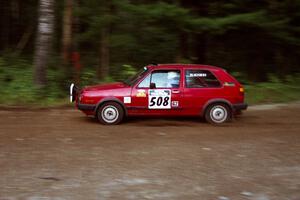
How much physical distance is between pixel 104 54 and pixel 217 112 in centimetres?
821

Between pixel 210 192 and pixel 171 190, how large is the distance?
1.73 feet

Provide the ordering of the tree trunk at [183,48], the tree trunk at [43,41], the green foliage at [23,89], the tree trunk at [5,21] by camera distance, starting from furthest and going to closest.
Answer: the tree trunk at [5,21]
the tree trunk at [183,48]
the tree trunk at [43,41]
the green foliage at [23,89]

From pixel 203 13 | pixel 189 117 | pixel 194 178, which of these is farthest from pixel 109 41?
pixel 194 178

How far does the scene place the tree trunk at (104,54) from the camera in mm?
19625

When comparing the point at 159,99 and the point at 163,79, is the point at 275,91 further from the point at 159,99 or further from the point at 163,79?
the point at 159,99

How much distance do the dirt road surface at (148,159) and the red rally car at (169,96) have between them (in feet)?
1.15

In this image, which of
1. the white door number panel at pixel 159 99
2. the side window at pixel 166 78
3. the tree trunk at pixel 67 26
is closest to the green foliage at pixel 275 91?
the side window at pixel 166 78

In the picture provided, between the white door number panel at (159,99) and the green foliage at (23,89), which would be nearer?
the white door number panel at (159,99)

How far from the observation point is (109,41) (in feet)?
64.3

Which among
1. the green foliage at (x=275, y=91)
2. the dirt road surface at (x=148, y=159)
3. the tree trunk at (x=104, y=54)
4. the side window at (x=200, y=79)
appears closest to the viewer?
the dirt road surface at (x=148, y=159)

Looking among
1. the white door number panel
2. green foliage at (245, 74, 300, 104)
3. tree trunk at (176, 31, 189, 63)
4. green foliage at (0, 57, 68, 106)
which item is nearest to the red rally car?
the white door number panel

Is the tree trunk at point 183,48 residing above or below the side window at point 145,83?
above

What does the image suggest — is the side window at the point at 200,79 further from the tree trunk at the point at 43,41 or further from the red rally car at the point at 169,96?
the tree trunk at the point at 43,41

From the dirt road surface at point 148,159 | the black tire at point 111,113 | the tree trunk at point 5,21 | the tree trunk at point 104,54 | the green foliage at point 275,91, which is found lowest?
the dirt road surface at point 148,159
